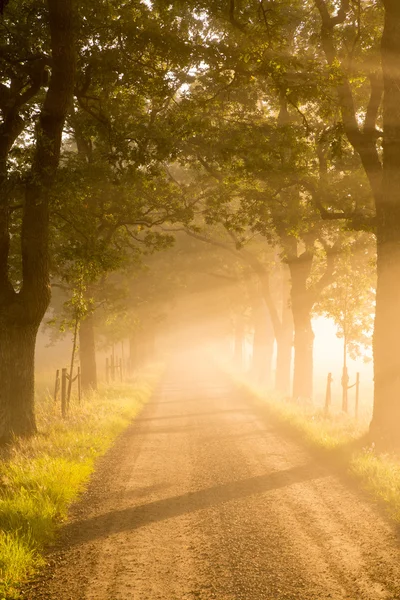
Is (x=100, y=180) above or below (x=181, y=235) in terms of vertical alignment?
below

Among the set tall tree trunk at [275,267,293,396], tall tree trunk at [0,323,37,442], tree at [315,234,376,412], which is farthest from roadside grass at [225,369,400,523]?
tall tree trunk at [275,267,293,396]

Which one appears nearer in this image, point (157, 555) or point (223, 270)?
point (157, 555)

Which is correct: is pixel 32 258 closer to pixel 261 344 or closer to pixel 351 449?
pixel 351 449

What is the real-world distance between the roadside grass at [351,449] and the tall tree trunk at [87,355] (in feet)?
28.7

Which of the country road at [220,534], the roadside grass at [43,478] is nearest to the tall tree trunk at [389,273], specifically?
the country road at [220,534]

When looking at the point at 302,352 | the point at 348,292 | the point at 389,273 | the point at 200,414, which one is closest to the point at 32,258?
the point at 389,273

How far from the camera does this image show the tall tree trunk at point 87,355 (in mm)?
22688

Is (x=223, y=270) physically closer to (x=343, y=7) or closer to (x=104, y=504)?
(x=343, y=7)

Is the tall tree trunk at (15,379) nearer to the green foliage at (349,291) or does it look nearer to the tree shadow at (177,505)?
the tree shadow at (177,505)

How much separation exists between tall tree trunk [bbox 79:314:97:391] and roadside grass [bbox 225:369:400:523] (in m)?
8.75

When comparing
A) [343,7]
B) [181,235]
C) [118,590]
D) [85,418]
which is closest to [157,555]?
[118,590]

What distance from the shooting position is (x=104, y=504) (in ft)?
25.6

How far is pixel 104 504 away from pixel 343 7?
11.9m

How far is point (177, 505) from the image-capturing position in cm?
783
